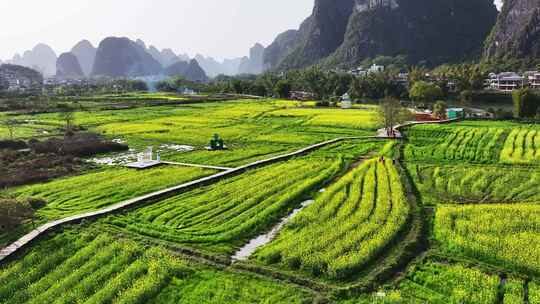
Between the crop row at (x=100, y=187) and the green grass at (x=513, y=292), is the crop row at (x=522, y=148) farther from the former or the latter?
the crop row at (x=100, y=187)

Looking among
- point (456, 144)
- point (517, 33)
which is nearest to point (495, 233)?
point (456, 144)

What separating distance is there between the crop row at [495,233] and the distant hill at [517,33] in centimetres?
12162

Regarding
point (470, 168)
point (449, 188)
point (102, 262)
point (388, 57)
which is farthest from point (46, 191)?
point (388, 57)

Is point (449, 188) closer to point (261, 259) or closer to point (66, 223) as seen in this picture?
point (261, 259)

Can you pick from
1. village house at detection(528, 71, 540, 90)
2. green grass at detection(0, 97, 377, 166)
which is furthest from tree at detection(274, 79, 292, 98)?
village house at detection(528, 71, 540, 90)

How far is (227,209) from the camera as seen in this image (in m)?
20.4

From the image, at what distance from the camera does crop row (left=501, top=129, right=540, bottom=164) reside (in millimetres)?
28797

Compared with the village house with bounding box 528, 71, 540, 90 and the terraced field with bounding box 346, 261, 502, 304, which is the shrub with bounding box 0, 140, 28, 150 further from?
the village house with bounding box 528, 71, 540, 90

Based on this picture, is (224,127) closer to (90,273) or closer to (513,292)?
(90,273)

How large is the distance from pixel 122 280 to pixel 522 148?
3004 centimetres

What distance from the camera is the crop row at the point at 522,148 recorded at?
1134 inches

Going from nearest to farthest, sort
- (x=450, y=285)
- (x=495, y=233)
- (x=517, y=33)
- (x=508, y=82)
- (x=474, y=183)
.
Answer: (x=450, y=285) → (x=495, y=233) → (x=474, y=183) → (x=508, y=82) → (x=517, y=33)

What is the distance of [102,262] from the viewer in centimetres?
1507

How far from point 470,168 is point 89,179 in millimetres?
23202
